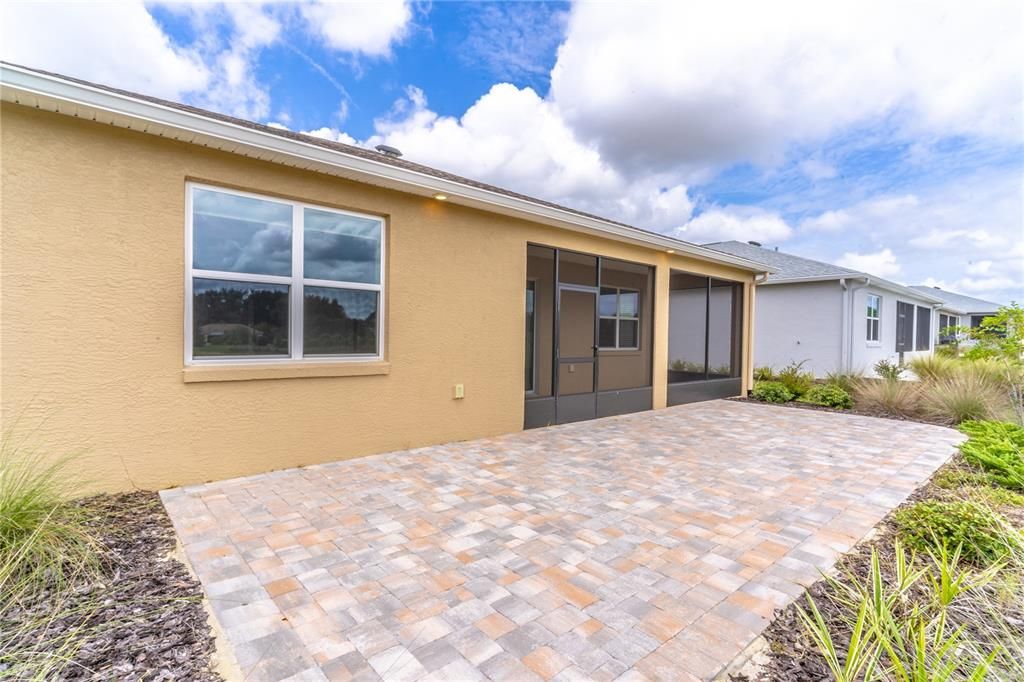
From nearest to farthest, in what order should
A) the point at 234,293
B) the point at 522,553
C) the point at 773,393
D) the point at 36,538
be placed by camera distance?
the point at 36,538
the point at 522,553
the point at 234,293
the point at 773,393

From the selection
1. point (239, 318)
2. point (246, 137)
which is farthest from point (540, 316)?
point (246, 137)

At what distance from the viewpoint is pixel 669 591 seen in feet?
8.52

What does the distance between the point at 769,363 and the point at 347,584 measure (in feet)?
52.3

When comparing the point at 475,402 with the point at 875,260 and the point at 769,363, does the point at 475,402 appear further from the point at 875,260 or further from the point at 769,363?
the point at 875,260

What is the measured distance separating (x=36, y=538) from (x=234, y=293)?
101 inches

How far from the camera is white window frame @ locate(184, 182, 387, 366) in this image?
4.26 meters

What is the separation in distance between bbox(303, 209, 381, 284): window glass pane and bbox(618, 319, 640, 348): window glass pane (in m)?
7.35

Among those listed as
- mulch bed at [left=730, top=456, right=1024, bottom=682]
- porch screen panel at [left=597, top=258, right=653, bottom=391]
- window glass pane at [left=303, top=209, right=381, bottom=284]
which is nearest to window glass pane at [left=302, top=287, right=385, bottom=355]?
window glass pane at [left=303, top=209, right=381, bottom=284]

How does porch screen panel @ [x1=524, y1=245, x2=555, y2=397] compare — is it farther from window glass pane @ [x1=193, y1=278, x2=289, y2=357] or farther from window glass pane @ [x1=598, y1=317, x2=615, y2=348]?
window glass pane @ [x1=193, y1=278, x2=289, y2=357]

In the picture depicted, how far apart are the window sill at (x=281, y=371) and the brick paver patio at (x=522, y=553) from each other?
3.27ft

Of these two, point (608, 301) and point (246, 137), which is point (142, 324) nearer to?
point (246, 137)

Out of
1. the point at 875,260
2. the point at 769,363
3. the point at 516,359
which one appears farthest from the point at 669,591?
the point at 875,260

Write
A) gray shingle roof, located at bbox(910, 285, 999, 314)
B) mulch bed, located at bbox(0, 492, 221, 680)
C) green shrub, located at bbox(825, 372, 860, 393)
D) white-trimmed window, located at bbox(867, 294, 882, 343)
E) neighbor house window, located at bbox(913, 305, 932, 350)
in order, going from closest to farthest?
mulch bed, located at bbox(0, 492, 221, 680)
green shrub, located at bbox(825, 372, 860, 393)
white-trimmed window, located at bbox(867, 294, 882, 343)
neighbor house window, located at bbox(913, 305, 932, 350)
gray shingle roof, located at bbox(910, 285, 999, 314)

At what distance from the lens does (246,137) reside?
415 centimetres
